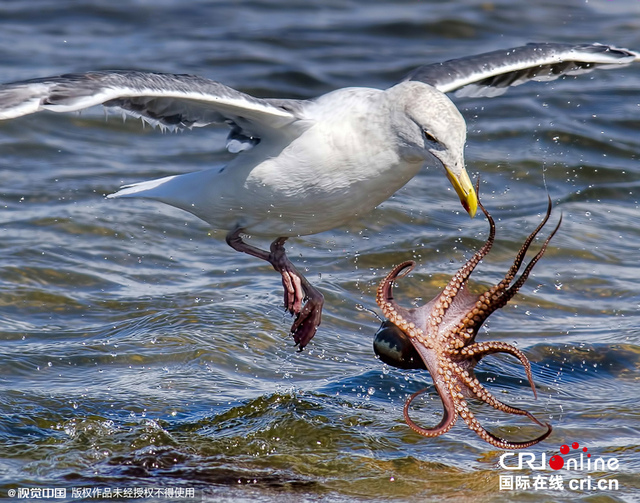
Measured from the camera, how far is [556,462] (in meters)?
5.25

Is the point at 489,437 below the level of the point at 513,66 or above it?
below

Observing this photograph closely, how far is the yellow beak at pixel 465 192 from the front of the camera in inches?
203

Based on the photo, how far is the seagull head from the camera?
535cm

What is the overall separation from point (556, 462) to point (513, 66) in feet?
9.11

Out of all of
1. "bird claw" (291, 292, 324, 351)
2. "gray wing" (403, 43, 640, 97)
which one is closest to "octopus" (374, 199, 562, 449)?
"bird claw" (291, 292, 324, 351)

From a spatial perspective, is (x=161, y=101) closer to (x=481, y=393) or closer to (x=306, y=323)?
(x=306, y=323)

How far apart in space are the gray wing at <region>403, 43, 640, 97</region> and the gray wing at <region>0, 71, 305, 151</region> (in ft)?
3.58

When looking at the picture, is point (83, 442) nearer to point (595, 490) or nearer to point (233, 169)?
point (233, 169)

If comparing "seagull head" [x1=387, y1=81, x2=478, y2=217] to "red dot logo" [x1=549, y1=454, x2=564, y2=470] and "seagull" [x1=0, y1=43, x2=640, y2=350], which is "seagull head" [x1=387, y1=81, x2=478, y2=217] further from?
"red dot logo" [x1=549, y1=454, x2=564, y2=470]

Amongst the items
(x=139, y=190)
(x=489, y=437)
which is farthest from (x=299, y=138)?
(x=489, y=437)

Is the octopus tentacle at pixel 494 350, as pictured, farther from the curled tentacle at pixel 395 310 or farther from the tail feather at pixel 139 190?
the tail feather at pixel 139 190

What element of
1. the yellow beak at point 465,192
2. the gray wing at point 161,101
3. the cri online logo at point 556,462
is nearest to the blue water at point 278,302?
the cri online logo at point 556,462

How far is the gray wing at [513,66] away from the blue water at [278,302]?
170 cm

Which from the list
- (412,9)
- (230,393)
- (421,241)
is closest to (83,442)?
(230,393)
